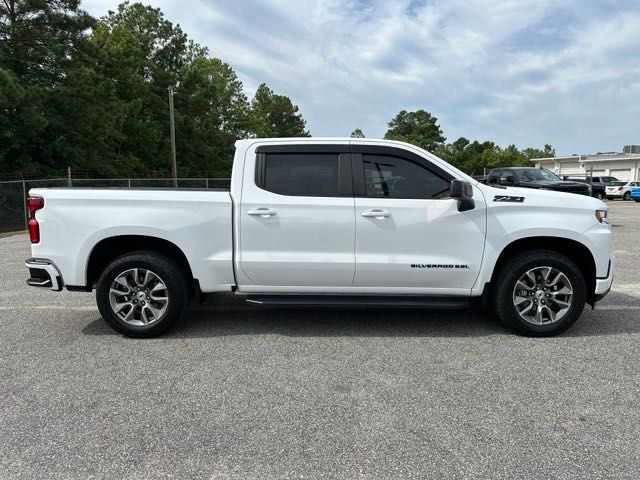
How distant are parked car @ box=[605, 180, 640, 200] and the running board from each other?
117 feet

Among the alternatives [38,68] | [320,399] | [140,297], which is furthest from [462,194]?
[38,68]

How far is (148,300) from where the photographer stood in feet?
15.1

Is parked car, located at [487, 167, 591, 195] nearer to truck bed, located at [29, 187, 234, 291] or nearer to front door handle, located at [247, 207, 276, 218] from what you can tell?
front door handle, located at [247, 207, 276, 218]

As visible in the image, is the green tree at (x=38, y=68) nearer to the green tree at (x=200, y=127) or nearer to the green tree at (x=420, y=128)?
the green tree at (x=200, y=127)

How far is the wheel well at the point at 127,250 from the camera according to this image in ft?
15.3

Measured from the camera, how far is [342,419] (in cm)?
309

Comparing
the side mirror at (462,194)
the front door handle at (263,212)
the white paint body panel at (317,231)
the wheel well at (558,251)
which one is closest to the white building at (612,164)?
the wheel well at (558,251)

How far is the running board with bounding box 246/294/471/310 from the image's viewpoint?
4.53 metres

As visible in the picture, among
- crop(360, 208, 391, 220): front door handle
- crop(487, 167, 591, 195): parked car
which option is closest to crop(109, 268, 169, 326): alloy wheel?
crop(360, 208, 391, 220): front door handle

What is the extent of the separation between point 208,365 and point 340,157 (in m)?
2.26

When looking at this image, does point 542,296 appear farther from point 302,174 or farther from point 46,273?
point 46,273

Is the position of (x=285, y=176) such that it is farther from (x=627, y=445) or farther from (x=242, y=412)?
(x=627, y=445)

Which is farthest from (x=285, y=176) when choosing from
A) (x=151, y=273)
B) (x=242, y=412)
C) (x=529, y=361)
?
(x=529, y=361)

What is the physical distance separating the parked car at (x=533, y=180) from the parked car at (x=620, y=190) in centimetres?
2227
